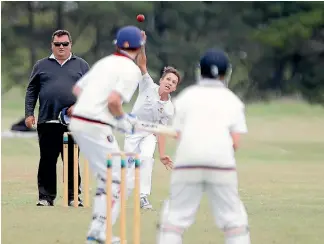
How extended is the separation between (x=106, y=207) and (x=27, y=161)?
1192 centimetres

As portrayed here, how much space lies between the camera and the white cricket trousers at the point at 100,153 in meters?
9.95

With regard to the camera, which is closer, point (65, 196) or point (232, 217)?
point (232, 217)

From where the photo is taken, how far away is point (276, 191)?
53.1 ft

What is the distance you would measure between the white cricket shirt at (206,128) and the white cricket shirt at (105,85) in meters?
0.92

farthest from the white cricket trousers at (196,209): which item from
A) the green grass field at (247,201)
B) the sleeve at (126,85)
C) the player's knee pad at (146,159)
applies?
the player's knee pad at (146,159)

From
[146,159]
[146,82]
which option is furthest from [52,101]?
[146,159]

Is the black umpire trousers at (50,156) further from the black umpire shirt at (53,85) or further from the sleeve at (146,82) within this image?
the sleeve at (146,82)

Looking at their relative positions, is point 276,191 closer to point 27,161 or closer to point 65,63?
point 65,63

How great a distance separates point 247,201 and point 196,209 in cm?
576

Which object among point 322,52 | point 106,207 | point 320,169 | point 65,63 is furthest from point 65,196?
point 322,52

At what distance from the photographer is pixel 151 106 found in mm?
13750

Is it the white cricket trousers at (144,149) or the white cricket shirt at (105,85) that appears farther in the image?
the white cricket trousers at (144,149)

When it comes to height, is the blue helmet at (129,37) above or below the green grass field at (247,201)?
above

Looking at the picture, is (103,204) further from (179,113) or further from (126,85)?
(179,113)
